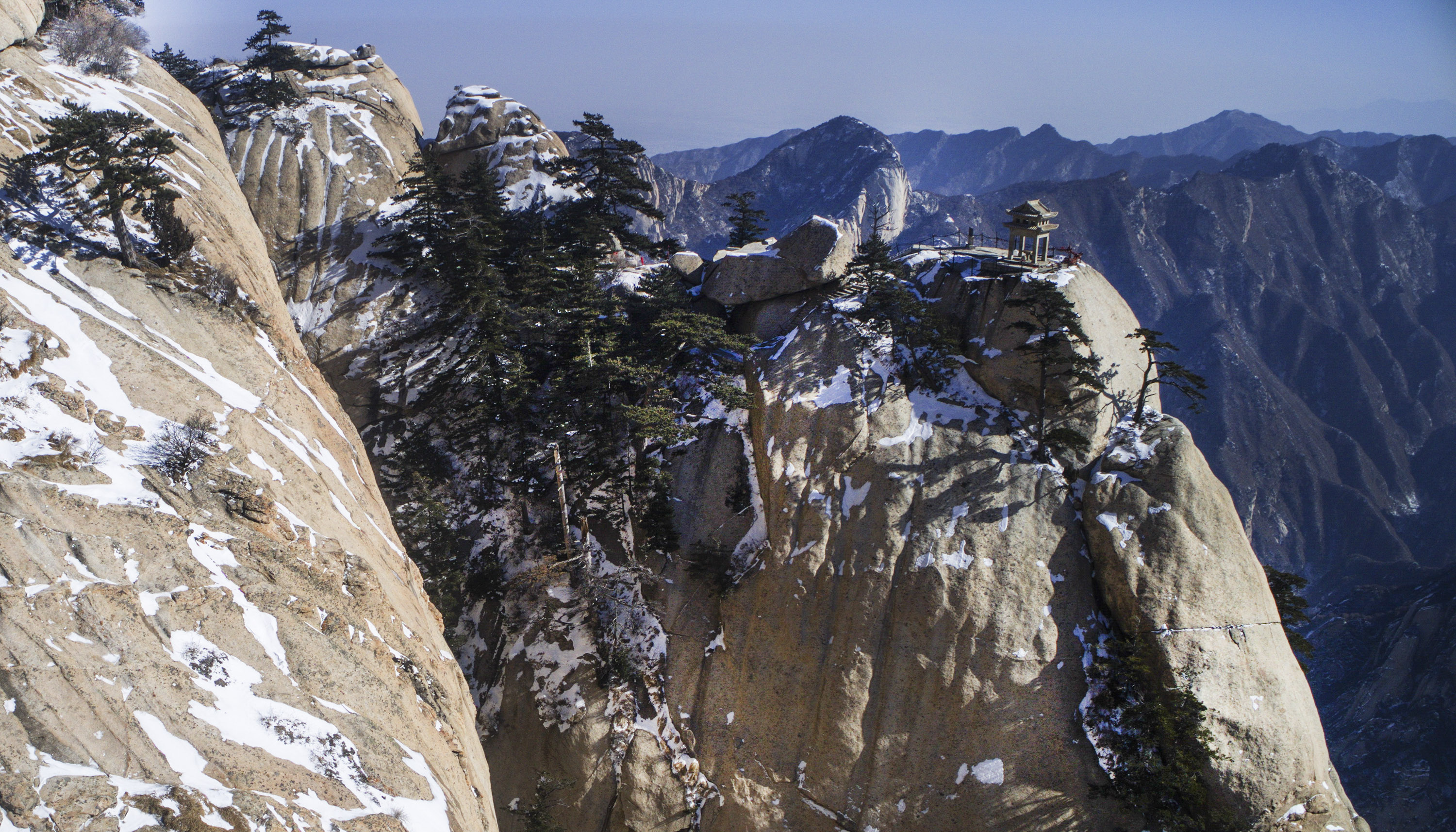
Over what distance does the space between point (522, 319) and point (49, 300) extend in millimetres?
17288

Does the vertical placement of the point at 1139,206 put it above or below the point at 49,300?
above

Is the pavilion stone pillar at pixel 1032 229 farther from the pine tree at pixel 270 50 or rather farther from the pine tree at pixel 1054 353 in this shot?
the pine tree at pixel 270 50

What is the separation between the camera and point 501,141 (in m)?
55.5

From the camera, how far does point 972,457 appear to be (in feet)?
108

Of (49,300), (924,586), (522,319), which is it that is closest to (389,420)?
(522,319)

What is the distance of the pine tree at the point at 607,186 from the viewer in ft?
148

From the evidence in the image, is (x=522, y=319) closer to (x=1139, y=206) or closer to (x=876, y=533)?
(x=876, y=533)

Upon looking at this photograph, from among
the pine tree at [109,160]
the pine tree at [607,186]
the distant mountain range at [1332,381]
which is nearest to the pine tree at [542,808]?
the pine tree at [109,160]

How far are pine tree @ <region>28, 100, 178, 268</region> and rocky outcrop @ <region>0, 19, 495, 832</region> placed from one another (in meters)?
1.32

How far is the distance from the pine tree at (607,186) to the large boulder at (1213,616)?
3095 centimetres

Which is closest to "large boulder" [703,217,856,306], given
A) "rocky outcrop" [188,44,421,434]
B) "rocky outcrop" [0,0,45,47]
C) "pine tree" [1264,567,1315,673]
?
"rocky outcrop" [188,44,421,434]

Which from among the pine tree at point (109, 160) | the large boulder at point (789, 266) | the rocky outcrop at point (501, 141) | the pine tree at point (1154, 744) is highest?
the rocky outcrop at point (501, 141)

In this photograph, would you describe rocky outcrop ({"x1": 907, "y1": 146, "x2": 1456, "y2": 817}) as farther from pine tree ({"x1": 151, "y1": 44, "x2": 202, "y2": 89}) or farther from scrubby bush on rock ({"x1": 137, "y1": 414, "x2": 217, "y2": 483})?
pine tree ({"x1": 151, "y1": 44, "x2": 202, "y2": 89})

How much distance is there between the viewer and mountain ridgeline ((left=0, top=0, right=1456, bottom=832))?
59.9 ft
